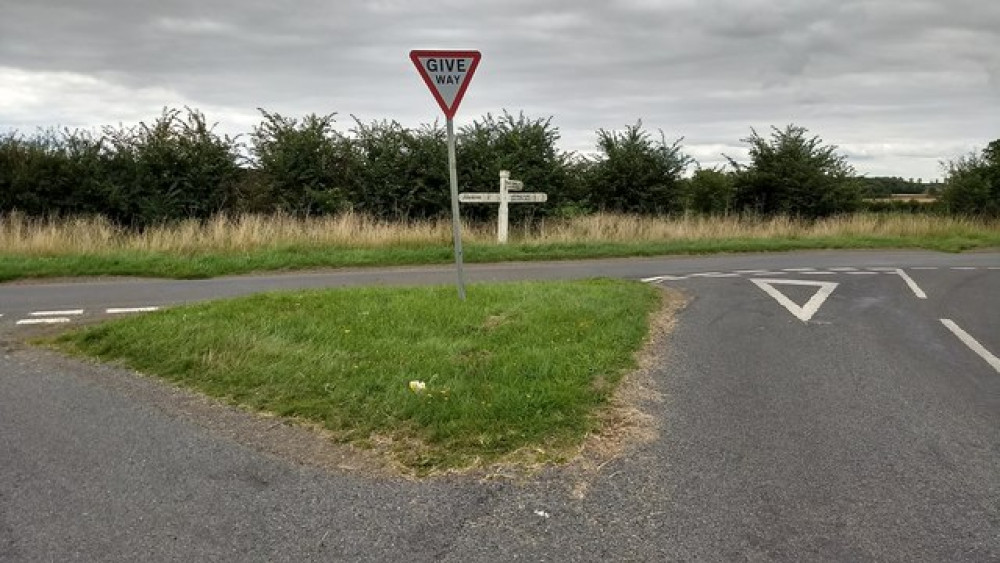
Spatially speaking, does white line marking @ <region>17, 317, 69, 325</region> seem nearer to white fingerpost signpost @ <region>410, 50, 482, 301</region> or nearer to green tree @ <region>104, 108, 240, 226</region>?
white fingerpost signpost @ <region>410, 50, 482, 301</region>

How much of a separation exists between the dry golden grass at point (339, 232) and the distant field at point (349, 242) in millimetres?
31

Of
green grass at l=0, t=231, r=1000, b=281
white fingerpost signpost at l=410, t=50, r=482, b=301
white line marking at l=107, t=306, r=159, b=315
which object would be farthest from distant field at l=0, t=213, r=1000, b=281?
white fingerpost signpost at l=410, t=50, r=482, b=301

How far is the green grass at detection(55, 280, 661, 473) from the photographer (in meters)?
4.93

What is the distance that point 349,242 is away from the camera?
18.6 meters

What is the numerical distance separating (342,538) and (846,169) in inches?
1216

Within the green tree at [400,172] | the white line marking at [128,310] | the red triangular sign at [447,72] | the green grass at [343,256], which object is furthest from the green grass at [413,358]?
the green tree at [400,172]

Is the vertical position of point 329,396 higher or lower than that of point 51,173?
lower

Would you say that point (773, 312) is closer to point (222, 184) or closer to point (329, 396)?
point (329, 396)

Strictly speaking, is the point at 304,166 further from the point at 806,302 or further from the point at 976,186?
the point at 976,186

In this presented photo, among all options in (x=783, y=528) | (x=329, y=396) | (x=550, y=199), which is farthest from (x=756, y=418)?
(x=550, y=199)

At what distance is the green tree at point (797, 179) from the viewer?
29.3 meters

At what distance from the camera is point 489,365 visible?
20.4 feet

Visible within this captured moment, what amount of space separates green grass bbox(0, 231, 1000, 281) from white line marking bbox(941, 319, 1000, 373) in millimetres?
9352

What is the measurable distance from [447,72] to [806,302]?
591 cm
